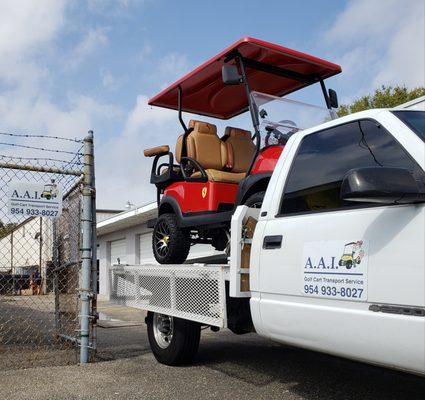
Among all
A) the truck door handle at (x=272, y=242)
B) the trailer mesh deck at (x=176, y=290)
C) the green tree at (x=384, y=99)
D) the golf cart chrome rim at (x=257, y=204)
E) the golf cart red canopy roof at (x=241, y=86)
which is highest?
the green tree at (x=384, y=99)

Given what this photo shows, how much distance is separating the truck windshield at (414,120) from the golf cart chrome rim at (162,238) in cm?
327

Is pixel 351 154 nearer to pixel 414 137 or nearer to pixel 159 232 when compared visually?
pixel 414 137

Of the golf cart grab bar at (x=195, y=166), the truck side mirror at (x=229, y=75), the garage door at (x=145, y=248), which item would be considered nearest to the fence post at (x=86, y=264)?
the golf cart grab bar at (x=195, y=166)

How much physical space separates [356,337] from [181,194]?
3205 millimetres

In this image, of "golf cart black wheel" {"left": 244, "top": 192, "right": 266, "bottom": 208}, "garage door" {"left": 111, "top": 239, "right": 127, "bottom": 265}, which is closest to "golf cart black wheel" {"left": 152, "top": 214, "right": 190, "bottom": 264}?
"golf cart black wheel" {"left": 244, "top": 192, "right": 266, "bottom": 208}

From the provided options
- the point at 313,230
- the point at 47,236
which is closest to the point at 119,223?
the point at 47,236

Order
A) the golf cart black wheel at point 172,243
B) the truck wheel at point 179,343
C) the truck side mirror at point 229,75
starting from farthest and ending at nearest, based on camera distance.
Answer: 1. the golf cart black wheel at point 172,243
2. the truck wheel at point 179,343
3. the truck side mirror at point 229,75

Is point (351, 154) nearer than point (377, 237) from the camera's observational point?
No

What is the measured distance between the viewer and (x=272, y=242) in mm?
3826

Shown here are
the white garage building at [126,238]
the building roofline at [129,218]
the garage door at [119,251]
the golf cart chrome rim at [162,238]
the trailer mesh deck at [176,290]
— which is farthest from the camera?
the garage door at [119,251]

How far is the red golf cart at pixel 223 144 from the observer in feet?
17.1

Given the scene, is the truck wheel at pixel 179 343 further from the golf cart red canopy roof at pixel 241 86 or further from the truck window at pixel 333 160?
the golf cart red canopy roof at pixel 241 86

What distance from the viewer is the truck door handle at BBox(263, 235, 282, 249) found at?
3763 millimetres

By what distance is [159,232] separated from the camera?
623cm
